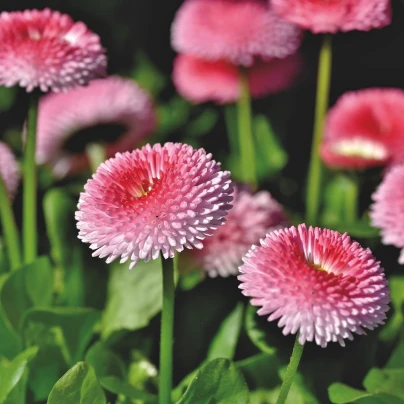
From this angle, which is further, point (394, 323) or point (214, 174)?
point (394, 323)

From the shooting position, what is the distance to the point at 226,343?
977 millimetres

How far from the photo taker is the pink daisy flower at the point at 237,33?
1.25 m

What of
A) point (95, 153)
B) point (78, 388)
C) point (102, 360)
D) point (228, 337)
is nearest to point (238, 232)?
point (228, 337)

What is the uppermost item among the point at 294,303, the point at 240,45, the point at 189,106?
the point at 240,45

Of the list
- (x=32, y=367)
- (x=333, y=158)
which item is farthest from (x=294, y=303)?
(x=333, y=158)

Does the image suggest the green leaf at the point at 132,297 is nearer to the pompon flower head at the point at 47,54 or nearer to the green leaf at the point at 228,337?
the green leaf at the point at 228,337

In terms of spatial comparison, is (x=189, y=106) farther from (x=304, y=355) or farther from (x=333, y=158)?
(x=304, y=355)

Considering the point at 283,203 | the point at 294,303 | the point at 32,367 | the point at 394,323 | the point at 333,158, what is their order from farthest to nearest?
the point at 283,203 → the point at 333,158 → the point at 394,323 → the point at 32,367 → the point at 294,303

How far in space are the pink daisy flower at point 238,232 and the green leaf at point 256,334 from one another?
0.07m

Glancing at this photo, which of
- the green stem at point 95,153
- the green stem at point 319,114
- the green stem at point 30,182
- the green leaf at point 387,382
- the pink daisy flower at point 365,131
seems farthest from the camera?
the green stem at point 95,153

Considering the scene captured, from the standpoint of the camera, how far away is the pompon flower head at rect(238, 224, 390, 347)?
64 cm

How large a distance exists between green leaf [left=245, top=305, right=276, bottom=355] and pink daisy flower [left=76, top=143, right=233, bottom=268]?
265 millimetres

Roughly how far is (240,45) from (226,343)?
55cm

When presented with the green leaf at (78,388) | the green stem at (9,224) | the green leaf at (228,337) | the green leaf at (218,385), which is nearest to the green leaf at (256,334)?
the green leaf at (228,337)
